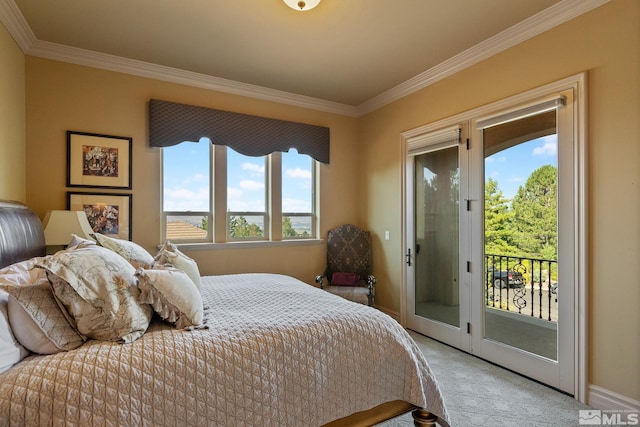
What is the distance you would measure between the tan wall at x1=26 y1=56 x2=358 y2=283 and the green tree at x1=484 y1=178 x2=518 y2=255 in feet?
6.85

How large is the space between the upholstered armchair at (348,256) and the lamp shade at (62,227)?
253cm

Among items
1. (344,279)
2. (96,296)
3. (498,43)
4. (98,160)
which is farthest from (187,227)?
(498,43)

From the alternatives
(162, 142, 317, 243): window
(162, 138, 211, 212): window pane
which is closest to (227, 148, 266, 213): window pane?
(162, 142, 317, 243): window

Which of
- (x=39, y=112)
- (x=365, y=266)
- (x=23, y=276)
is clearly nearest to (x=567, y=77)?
(x=365, y=266)

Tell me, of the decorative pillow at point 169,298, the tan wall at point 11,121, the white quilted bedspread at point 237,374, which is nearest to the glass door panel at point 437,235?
the white quilted bedspread at point 237,374

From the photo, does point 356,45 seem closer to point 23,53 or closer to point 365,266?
point 365,266

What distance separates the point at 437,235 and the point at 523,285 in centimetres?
95

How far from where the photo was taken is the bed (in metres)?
1.13

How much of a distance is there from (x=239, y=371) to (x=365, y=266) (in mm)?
3062

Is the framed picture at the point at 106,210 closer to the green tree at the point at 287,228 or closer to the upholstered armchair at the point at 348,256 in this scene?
the green tree at the point at 287,228

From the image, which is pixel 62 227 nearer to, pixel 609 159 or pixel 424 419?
pixel 424 419

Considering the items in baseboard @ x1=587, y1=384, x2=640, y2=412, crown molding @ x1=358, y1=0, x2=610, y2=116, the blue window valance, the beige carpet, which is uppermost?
crown molding @ x1=358, y1=0, x2=610, y2=116

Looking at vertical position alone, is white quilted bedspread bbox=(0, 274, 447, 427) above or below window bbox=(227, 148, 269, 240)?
below

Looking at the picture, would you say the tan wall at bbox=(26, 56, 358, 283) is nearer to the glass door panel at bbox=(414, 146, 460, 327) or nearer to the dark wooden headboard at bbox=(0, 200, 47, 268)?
the dark wooden headboard at bbox=(0, 200, 47, 268)
